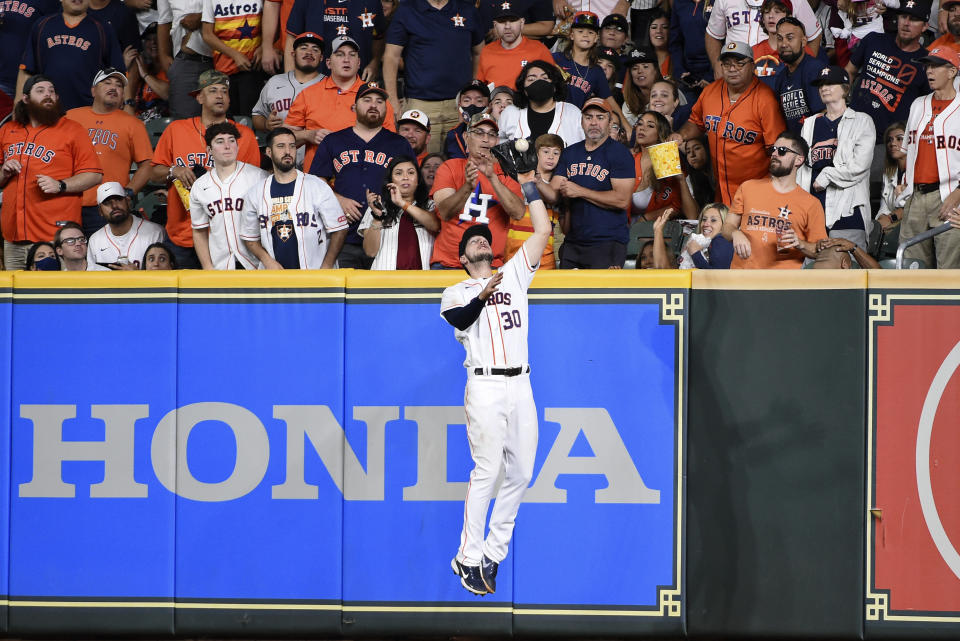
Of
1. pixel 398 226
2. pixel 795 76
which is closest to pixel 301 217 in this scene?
pixel 398 226

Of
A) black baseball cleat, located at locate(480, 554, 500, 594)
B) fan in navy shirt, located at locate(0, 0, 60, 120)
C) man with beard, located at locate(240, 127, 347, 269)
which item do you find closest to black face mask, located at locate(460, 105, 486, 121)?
man with beard, located at locate(240, 127, 347, 269)

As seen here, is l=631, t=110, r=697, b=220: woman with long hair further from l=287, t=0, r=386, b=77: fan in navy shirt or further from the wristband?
the wristband

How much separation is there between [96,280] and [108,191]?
3.15 meters

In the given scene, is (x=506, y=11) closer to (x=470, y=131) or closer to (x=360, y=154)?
(x=360, y=154)

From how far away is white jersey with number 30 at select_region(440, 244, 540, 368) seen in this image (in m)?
6.68

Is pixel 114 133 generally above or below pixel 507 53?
below

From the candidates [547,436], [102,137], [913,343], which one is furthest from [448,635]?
[102,137]

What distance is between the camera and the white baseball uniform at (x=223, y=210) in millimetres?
9500

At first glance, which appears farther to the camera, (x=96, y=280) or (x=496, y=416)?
(x=96, y=280)

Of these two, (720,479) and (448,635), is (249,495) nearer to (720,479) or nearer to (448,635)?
(448,635)

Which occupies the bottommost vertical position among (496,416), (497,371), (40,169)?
(496,416)

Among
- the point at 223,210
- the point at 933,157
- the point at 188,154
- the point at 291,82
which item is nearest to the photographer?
the point at 223,210

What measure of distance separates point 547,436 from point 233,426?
2167mm

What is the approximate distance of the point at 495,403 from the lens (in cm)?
661
